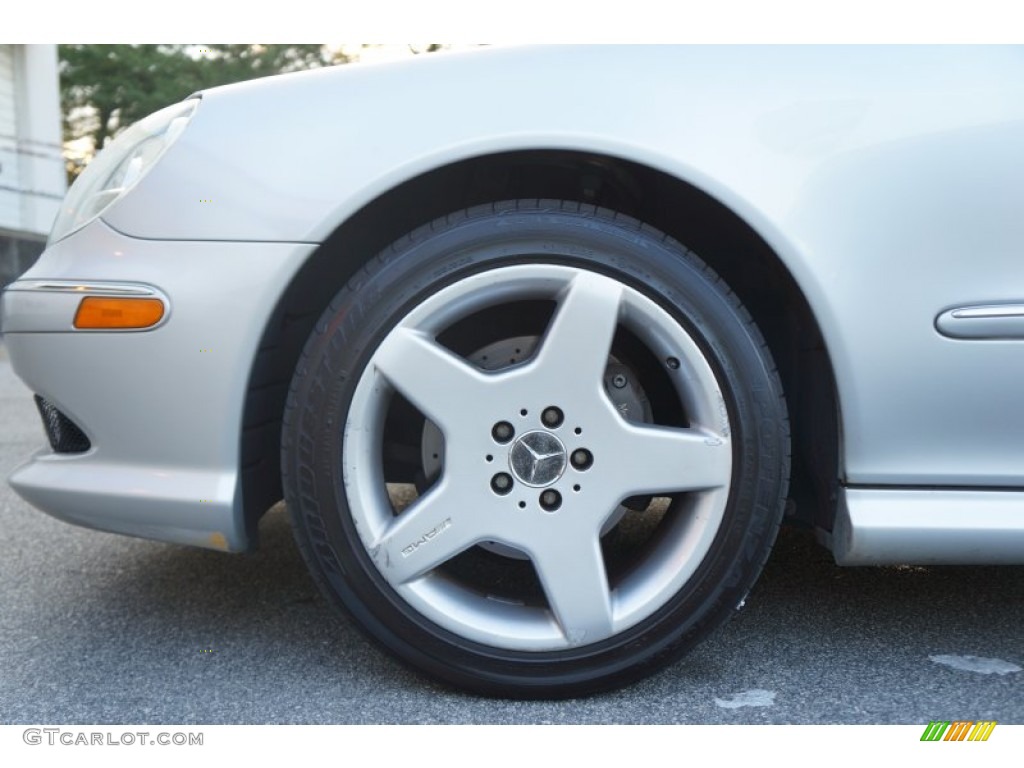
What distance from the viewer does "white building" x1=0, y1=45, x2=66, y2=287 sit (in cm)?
907

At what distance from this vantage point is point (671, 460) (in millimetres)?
1337

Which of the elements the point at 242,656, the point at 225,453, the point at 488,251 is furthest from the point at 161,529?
the point at 488,251

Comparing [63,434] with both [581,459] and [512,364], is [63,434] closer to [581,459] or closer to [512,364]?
[512,364]

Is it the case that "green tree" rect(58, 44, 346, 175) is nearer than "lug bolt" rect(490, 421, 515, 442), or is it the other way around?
"lug bolt" rect(490, 421, 515, 442)

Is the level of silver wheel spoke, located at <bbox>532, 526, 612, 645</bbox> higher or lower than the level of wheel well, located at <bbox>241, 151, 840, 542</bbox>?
lower

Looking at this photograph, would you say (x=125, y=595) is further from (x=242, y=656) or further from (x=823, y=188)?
(x=823, y=188)

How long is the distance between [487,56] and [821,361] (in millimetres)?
685

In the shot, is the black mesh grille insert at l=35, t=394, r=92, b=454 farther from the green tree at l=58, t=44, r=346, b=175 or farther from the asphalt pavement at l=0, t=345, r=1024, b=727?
the green tree at l=58, t=44, r=346, b=175

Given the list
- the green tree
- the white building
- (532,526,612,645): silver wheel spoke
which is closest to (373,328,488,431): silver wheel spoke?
(532,526,612,645): silver wheel spoke

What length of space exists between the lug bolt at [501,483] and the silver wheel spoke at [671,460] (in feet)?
0.54
